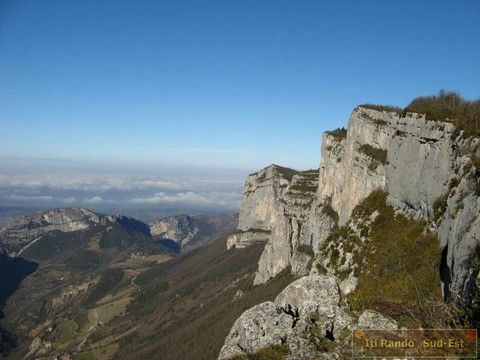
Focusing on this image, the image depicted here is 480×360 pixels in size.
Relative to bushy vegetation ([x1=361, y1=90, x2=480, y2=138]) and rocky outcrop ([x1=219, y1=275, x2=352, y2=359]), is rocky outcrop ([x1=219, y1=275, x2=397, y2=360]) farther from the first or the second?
bushy vegetation ([x1=361, y1=90, x2=480, y2=138])

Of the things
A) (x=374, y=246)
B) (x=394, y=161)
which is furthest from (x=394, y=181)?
(x=374, y=246)

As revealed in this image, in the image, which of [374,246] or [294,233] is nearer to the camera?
[374,246]

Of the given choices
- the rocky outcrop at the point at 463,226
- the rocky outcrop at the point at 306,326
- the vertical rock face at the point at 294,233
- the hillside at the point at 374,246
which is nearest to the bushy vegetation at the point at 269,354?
the hillside at the point at 374,246

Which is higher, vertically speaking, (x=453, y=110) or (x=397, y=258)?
(x=453, y=110)

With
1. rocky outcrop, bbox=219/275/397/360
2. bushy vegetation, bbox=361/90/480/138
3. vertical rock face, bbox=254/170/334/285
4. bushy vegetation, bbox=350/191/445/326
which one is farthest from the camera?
vertical rock face, bbox=254/170/334/285

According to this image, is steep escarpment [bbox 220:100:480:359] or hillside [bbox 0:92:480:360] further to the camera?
steep escarpment [bbox 220:100:480:359]

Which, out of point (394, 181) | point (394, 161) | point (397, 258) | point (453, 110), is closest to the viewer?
point (397, 258)

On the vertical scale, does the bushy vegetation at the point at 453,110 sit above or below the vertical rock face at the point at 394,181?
above

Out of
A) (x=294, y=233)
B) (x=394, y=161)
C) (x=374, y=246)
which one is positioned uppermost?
(x=394, y=161)

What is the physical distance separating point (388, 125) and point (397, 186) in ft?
37.1

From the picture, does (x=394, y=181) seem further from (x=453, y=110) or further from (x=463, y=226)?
(x=463, y=226)

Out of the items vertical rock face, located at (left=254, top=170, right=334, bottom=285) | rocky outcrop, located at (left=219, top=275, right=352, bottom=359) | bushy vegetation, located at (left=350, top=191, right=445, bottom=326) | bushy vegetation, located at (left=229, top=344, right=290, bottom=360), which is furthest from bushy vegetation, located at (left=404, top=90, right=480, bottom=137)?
vertical rock face, located at (left=254, top=170, right=334, bottom=285)

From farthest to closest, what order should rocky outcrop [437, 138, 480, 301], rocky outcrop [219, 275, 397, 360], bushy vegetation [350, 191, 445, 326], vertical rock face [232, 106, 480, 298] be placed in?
bushy vegetation [350, 191, 445, 326] < vertical rock face [232, 106, 480, 298] < rocky outcrop [437, 138, 480, 301] < rocky outcrop [219, 275, 397, 360]

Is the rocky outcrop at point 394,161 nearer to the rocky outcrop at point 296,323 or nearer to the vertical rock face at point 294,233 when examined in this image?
the vertical rock face at point 294,233
